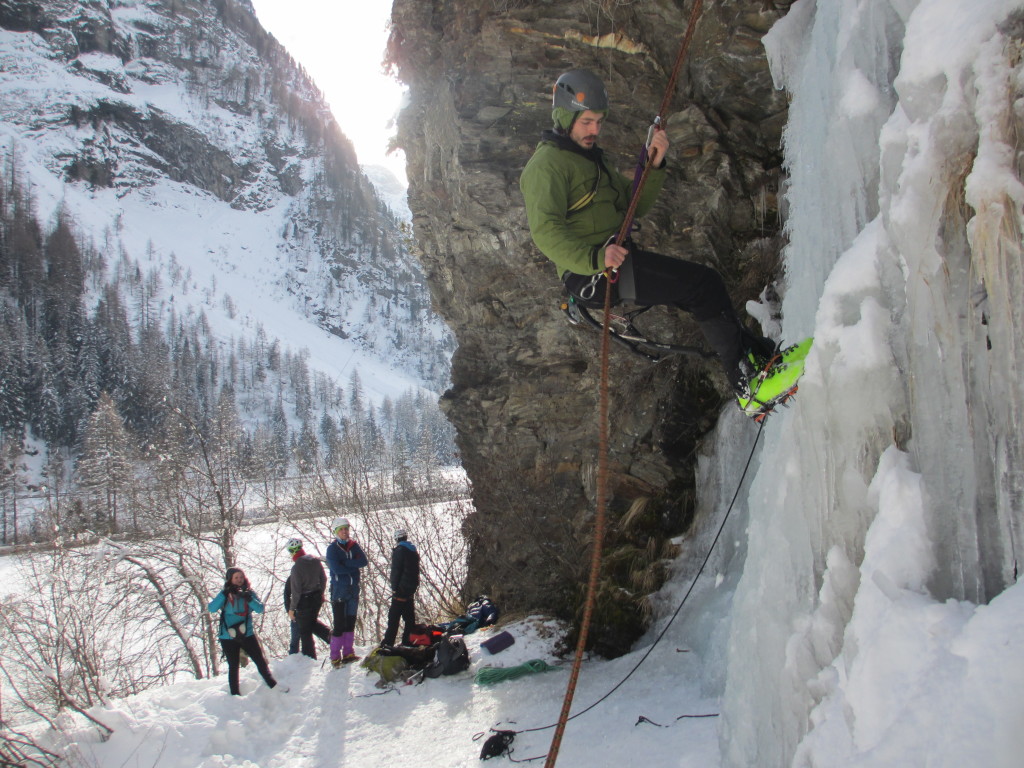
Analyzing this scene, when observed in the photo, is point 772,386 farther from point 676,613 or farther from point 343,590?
point 343,590

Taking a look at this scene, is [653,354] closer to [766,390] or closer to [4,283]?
[766,390]

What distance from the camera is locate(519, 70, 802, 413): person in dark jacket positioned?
345 centimetres

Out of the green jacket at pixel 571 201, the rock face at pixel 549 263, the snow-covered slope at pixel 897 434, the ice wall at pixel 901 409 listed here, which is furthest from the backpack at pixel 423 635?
the green jacket at pixel 571 201

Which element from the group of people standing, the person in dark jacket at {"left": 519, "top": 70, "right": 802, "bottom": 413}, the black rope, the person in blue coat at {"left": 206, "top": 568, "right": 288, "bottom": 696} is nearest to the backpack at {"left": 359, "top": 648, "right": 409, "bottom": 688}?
the group of people standing

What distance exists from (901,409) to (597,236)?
82.0 inches

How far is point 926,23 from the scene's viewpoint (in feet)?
6.28

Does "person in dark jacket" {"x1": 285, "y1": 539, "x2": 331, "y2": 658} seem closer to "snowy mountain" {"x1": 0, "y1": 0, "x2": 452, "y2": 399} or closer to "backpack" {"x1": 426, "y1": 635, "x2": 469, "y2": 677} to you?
"backpack" {"x1": 426, "y1": 635, "x2": 469, "y2": 677}

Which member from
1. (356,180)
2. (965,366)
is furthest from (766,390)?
(356,180)

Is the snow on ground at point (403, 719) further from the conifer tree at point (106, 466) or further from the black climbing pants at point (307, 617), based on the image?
the conifer tree at point (106, 466)

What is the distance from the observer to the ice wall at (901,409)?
5.38ft

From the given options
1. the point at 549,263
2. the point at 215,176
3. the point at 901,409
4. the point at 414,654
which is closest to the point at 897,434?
the point at 901,409

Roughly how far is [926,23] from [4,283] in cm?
9084

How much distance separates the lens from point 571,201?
12.0ft

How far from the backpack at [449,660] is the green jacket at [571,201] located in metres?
4.48
